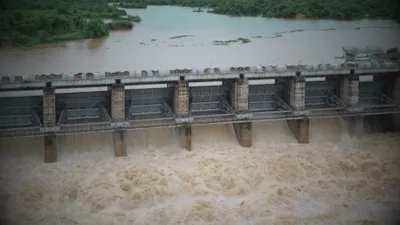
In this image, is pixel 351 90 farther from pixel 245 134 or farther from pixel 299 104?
pixel 245 134

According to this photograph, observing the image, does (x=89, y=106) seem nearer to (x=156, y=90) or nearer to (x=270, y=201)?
(x=156, y=90)

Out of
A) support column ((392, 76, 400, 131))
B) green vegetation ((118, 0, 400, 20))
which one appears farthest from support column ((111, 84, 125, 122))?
green vegetation ((118, 0, 400, 20))

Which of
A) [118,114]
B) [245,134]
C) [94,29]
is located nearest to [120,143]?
[118,114]

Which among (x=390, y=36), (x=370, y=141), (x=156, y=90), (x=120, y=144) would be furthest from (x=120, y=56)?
(x=390, y=36)

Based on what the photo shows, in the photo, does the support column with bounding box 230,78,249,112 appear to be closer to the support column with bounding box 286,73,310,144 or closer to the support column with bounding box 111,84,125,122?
the support column with bounding box 286,73,310,144

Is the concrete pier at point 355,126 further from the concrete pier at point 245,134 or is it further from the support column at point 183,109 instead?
the support column at point 183,109

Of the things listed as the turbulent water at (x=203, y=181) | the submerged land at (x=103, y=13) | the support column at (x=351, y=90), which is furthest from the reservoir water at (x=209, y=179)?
the submerged land at (x=103, y=13)
